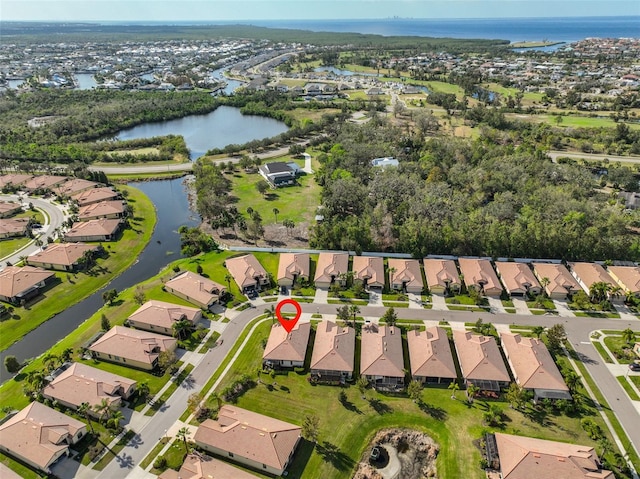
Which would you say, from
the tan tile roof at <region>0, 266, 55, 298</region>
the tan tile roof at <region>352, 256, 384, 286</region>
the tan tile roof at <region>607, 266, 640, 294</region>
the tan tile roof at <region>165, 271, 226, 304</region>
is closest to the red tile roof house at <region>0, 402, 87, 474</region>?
the tan tile roof at <region>165, 271, 226, 304</region>

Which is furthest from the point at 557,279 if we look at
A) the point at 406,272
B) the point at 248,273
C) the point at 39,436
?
the point at 39,436

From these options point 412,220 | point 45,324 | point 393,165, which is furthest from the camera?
point 393,165

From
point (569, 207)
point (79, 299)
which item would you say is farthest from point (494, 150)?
point (79, 299)

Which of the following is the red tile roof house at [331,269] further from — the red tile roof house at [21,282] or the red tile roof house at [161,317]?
the red tile roof house at [21,282]

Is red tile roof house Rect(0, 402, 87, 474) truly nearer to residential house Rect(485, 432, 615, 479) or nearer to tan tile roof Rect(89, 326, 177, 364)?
tan tile roof Rect(89, 326, 177, 364)

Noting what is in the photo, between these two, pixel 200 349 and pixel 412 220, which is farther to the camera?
pixel 412 220

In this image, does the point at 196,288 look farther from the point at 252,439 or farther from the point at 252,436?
the point at 252,439

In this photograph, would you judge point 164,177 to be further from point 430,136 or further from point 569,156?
point 569,156

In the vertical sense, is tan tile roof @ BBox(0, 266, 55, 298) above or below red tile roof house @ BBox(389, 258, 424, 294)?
above
